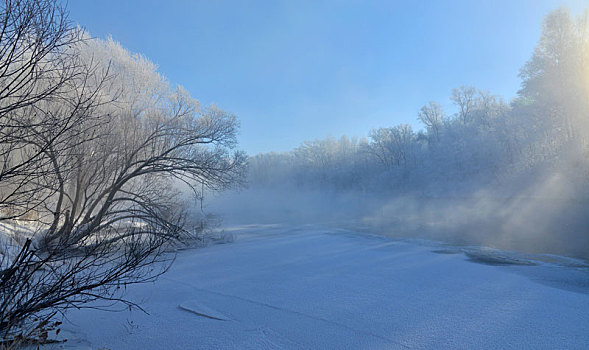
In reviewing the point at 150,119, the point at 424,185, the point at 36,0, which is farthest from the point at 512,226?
the point at 424,185

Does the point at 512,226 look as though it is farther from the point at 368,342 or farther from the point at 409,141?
the point at 409,141

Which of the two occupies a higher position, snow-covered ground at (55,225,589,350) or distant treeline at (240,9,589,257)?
distant treeline at (240,9,589,257)

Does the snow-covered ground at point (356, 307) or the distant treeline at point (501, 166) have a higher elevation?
the distant treeline at point (501, 166)

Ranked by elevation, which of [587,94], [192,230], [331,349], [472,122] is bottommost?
[331,349]

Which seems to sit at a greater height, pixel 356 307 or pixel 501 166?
pixel 501 166

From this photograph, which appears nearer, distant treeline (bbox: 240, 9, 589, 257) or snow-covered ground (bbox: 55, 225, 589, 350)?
snow-covered ground (bbox: 55, 225, 589, 350)

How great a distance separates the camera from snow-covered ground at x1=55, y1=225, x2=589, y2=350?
3775 mm

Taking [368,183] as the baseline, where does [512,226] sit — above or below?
below

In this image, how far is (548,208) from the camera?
1897 cm

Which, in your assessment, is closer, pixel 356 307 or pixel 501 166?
pixel 356 307

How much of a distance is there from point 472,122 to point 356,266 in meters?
38.8

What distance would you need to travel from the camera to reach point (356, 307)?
4746 mm

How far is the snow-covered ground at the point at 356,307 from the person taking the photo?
149 inches

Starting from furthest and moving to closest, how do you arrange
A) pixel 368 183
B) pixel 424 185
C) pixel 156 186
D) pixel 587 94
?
pixel 368 183, pixel 424 185, pixel 587 94, pixel 156 186
